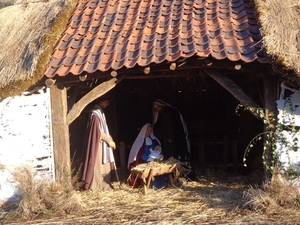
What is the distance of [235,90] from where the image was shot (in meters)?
6.60

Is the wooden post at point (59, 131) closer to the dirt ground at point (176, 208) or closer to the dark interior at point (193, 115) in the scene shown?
the dirt ground at point (176, 208)

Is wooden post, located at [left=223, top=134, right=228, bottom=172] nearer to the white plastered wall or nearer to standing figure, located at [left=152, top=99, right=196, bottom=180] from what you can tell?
standing figure, located at [left=152, top=99, right=196, bottom=180]

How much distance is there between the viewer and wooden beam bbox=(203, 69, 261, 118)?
6500mm

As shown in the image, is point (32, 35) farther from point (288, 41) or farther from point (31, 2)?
point (288, 41)

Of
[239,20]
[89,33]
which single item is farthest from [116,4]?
[239,20]

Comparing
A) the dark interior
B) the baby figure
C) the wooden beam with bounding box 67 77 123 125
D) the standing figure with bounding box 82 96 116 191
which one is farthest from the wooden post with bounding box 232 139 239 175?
the wooden beam with bounding box 67 77 123 125

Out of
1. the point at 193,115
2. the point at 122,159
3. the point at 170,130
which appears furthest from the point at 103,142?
the point at 193,115

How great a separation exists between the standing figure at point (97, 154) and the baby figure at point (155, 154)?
0.75 m

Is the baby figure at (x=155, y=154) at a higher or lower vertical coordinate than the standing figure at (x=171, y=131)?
lower

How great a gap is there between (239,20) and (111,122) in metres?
4.27

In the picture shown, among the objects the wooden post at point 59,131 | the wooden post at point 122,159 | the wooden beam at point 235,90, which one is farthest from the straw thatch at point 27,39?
the wooden post at point 122,159

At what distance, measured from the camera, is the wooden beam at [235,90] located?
650 cm

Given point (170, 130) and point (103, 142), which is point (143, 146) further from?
point (103, 142)

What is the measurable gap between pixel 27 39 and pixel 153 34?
2244 mm
